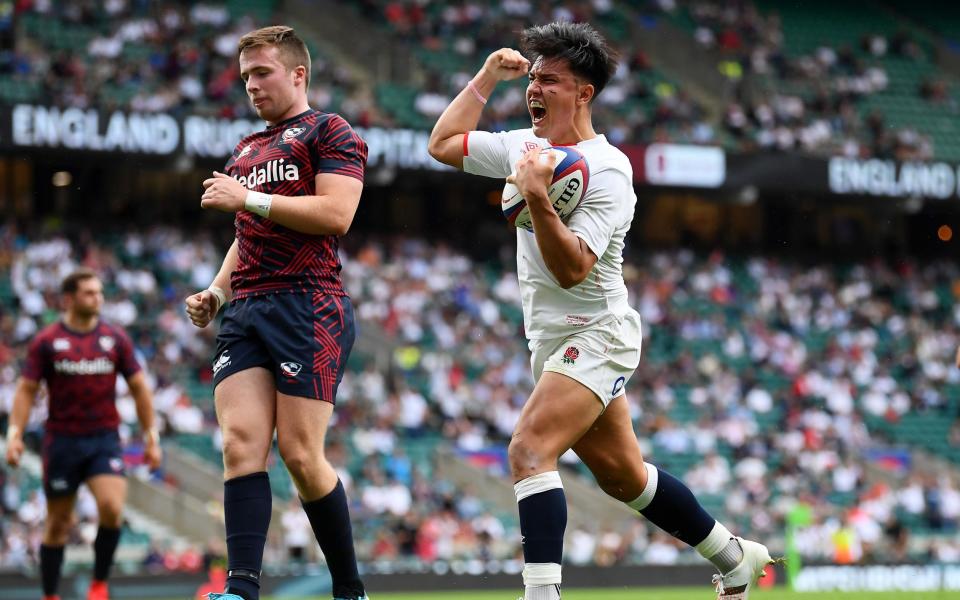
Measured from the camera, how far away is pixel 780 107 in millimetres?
31703

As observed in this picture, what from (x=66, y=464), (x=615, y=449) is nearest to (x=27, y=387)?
(x=66, y=464)

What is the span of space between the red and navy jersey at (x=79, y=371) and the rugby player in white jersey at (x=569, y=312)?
4675mm

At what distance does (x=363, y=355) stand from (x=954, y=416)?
11980mm

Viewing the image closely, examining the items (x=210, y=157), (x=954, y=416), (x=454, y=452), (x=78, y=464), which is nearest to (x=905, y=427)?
(x=954, y=416)

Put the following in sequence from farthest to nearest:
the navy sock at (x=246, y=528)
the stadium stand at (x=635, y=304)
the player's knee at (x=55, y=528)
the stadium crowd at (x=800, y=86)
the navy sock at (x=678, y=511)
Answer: the stadium crowd at (x=800, y=86) < the stadium stand at (x=635, y=304) < the player's knee at (x=55, y=528) < the navy sock at (x=678, y=511) < the navy sock at (x=246, y=528)

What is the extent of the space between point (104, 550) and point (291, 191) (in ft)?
15.9

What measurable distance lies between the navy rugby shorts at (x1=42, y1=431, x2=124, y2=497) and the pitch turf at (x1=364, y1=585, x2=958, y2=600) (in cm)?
488

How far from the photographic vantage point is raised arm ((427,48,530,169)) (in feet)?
20.5

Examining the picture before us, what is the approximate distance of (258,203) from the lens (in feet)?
18.9

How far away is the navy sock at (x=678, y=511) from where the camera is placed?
6348 mm

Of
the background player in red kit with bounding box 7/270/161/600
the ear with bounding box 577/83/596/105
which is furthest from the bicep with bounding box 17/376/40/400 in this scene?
the ear with bounding box 577/83/596/105

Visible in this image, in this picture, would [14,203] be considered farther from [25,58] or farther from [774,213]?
[774,213]

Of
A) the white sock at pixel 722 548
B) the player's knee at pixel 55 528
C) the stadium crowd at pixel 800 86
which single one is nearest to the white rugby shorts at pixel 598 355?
the white sock at pixel 722 548

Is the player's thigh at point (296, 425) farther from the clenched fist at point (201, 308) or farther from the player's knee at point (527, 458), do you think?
the player's knee at point (527, 458)
